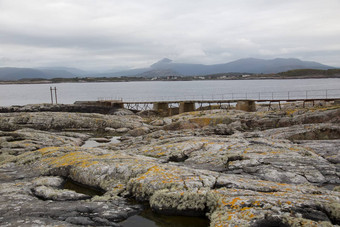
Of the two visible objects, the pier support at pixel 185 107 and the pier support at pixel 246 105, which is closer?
the pier support at pixel 246 105

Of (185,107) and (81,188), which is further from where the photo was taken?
(185,107)

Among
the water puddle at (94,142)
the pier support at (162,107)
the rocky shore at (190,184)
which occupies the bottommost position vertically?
the water puddle at (94,142)

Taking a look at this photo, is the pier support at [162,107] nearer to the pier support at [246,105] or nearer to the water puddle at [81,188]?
the pier support at [246,105]

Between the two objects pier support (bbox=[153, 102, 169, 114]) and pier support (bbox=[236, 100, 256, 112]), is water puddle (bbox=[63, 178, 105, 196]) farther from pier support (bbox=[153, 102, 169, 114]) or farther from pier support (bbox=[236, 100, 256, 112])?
pier support (bbox=[153, 102, 169, 114])

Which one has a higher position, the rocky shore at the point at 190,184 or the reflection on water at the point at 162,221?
the rocky shore at the point at 190,184

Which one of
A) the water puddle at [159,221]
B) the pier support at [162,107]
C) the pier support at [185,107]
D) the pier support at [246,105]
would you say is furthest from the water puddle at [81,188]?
the pier support at [162,107]

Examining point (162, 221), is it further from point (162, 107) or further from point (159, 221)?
point (162, 107)

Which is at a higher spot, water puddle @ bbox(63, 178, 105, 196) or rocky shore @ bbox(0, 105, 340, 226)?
rocky shore @ bbox(0, 105, 340, 226)

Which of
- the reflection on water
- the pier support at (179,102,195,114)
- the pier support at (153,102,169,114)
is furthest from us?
the pier support at (153,102,169,114)

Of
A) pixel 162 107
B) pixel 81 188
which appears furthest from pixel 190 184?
pixel 162 107

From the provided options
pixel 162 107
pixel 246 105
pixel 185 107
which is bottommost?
pixel 162 107

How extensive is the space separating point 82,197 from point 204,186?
5.09 meters

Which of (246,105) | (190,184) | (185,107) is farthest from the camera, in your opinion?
(185,107)

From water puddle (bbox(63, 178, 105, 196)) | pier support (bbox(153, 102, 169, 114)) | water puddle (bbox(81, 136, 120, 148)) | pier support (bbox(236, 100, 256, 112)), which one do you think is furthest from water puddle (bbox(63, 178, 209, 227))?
pier support (bbox(153, 102, 169, 114))
